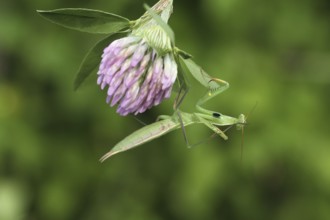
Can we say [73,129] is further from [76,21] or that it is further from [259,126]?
[76,21]

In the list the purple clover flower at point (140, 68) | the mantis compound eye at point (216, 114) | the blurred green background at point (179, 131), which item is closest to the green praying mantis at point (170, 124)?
the mantis compound eye at point (216, 114)

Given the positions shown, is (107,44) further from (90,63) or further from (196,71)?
(196,71)

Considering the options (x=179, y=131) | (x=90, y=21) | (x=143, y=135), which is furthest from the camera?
(x=179, y=131)

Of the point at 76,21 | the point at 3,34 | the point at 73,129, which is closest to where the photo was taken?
the point at 76,21

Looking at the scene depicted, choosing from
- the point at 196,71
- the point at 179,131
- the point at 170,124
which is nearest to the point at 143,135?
the point at 170,124

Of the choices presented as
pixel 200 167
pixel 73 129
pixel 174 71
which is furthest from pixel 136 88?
pixel 73 129

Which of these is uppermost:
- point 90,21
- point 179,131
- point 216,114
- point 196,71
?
point 90,21

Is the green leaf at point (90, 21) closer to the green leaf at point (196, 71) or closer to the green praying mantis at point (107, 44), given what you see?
the green praying mantis at point (107, 44)
